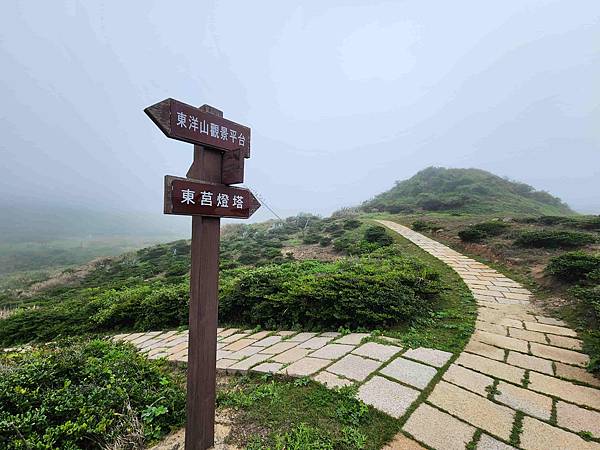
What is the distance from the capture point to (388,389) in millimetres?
2092

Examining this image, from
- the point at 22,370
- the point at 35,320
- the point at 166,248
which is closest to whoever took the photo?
the point at 22,370

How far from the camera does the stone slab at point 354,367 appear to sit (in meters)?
2.30

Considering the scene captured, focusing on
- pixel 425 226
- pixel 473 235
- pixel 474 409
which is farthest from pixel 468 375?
pixel 425 226

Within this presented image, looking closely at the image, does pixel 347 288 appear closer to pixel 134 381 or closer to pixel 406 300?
pixel 406 300

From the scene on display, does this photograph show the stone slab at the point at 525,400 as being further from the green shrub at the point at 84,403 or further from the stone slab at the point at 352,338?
the green shrub at the point at 84,403

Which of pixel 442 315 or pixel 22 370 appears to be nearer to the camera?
pixel 22 370

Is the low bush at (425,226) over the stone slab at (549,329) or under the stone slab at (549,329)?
over

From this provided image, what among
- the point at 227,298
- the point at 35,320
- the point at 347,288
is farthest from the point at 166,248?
the point at 347,288

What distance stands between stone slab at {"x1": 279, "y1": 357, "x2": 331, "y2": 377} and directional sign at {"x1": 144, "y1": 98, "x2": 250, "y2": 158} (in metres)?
1.83

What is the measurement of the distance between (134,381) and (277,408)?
1.09 metres

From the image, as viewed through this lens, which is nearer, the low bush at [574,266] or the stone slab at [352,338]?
the stone slab at [352,338]

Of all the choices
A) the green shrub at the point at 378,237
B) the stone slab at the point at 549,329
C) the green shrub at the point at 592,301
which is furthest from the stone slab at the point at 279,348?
the green shrub at the point at 378,237

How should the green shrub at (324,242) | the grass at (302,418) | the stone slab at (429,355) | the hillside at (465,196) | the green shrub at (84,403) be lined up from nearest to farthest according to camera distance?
1. the green shrub at (84,403)
2. the grass at (302,418)
3. the stone slab at (429,355)
4. the green shrub at (324,242)
5. the hillside at (465,196)

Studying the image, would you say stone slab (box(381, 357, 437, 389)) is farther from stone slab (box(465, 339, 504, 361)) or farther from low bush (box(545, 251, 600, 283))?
low bush (box(545, 251, 600, 283))
